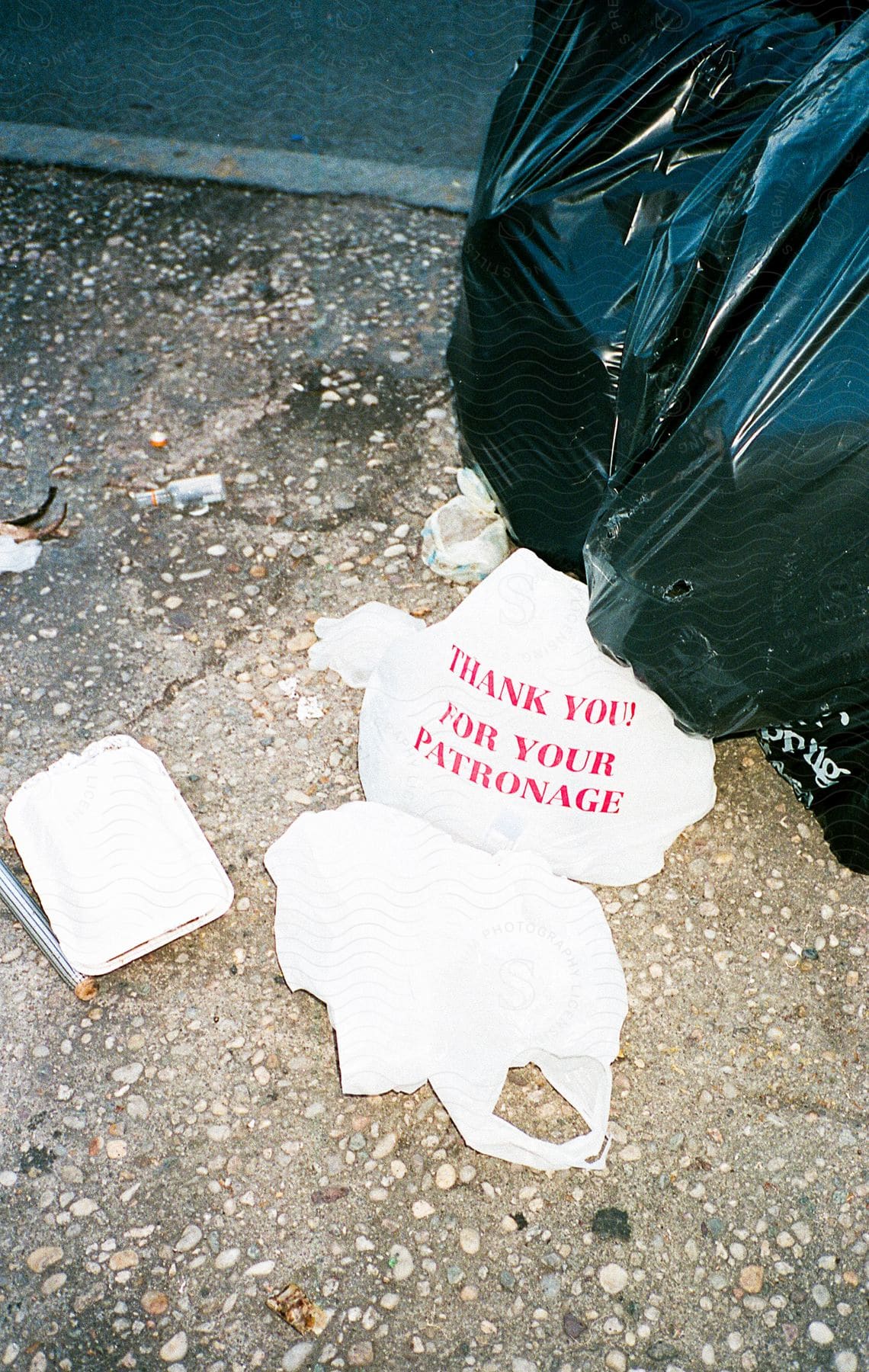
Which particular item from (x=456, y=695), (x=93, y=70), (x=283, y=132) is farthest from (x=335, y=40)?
(x=456, y=695)

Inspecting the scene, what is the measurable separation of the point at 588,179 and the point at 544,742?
2.80ft

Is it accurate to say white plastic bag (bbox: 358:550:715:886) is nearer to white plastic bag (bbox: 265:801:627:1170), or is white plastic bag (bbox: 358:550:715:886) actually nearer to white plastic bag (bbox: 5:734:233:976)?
white plastic bag (bbox: 265:801:627:1170)

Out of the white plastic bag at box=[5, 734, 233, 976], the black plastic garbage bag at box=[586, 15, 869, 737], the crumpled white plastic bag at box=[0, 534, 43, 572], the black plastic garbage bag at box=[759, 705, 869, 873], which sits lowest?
A: the crumpled white plastic bag at box=[0, 534, 43, 572]

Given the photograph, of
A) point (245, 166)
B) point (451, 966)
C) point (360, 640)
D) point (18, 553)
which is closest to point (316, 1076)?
point (451, 966)

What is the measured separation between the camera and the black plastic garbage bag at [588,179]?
1.57 m

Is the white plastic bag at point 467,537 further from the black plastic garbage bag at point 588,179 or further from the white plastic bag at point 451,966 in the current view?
the white plastic bag at point 451,966

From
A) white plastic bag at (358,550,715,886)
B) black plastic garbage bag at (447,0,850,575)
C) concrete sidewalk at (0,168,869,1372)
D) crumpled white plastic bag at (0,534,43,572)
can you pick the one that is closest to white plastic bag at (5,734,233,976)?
concrete sidewalk at (0,168,869,1372)

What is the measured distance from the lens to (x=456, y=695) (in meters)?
1.55

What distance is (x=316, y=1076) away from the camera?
139 cm

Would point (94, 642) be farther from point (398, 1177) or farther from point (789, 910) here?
point (789, 910)

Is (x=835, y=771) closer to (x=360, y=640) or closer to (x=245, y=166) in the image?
(x=360, y=640)

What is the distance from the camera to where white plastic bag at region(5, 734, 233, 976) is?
1443 mm

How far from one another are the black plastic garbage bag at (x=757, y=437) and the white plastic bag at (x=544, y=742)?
75mm

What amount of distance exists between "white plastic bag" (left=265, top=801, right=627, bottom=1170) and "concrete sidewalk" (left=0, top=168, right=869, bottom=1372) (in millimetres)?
78
